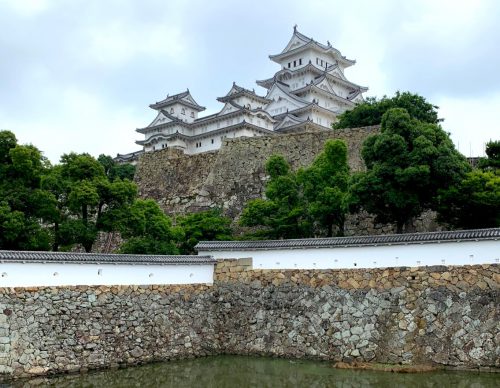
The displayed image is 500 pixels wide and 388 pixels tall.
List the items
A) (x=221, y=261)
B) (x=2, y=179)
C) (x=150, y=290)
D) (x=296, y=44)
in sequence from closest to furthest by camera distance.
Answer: (x=150, y=290)
(x=221, y=261)
(x=2, y=179)
(x=296, y=44)

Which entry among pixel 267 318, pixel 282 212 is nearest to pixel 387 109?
pixel 282 212

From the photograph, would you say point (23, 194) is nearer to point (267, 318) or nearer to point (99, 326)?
point (99, 326)

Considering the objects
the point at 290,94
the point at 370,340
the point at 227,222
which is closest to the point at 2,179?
the point at 227,222

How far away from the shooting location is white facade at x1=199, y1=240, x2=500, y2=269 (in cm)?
1091

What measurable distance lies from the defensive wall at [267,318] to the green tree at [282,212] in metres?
3.48

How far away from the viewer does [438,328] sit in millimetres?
10766

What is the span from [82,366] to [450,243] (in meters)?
7.65

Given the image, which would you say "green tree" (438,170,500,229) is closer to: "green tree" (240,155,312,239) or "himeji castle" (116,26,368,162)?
"green tree" (240,155,312,239)

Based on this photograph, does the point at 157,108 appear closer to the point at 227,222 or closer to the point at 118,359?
the point at 227,222

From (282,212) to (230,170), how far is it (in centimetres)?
618

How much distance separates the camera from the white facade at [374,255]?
10.9 m

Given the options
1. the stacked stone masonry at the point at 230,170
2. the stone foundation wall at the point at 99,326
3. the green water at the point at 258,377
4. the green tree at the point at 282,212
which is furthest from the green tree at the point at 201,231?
the green water at the point at 258,377

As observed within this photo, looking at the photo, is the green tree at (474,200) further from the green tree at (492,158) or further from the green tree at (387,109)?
the green tree at (387,109)

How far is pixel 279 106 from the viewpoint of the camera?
34625mm
